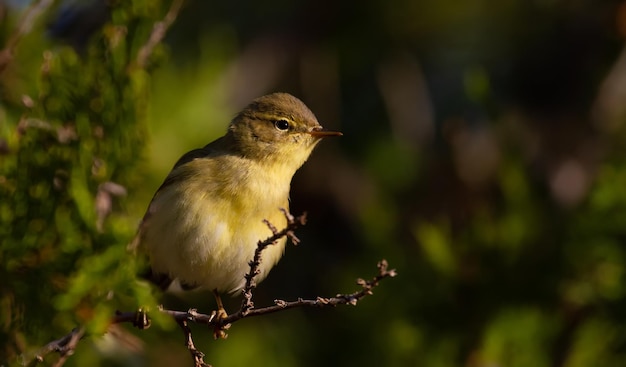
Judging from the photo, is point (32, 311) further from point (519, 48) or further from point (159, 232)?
point (519, 48)

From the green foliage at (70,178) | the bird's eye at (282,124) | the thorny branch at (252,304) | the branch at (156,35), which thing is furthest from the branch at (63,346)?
the bird's eye at (282,124)

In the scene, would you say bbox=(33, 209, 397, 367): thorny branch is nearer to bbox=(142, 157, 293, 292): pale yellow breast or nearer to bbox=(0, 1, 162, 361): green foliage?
bbox=(0, 1, 162, 361): green foliage

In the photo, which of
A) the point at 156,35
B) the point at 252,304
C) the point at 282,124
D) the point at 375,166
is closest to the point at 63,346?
the point at 252,304

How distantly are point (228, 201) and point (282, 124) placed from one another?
1.69 ft

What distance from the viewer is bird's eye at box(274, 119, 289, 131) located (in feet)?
11.3

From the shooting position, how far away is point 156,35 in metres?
2.54

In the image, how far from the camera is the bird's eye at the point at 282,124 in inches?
136

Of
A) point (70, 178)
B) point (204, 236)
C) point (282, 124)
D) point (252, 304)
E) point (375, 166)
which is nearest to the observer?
point (252, 304)

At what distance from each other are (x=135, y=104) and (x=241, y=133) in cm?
95

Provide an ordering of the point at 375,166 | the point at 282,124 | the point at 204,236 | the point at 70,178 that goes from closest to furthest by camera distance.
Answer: the point at 70,178
the point at 204,236
the point at 282,124
the point at 375,166

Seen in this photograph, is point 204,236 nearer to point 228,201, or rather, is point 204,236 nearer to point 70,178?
point 228,201

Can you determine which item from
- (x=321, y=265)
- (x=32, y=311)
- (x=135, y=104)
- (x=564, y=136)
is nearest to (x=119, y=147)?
(x=135, y=104)

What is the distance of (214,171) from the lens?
316 cm

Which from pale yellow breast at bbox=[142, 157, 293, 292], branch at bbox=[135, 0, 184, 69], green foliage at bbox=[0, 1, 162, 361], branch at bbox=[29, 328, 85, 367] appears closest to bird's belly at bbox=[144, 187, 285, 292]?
pale yellow breast at bbox=[142, 157, 293, 292]
